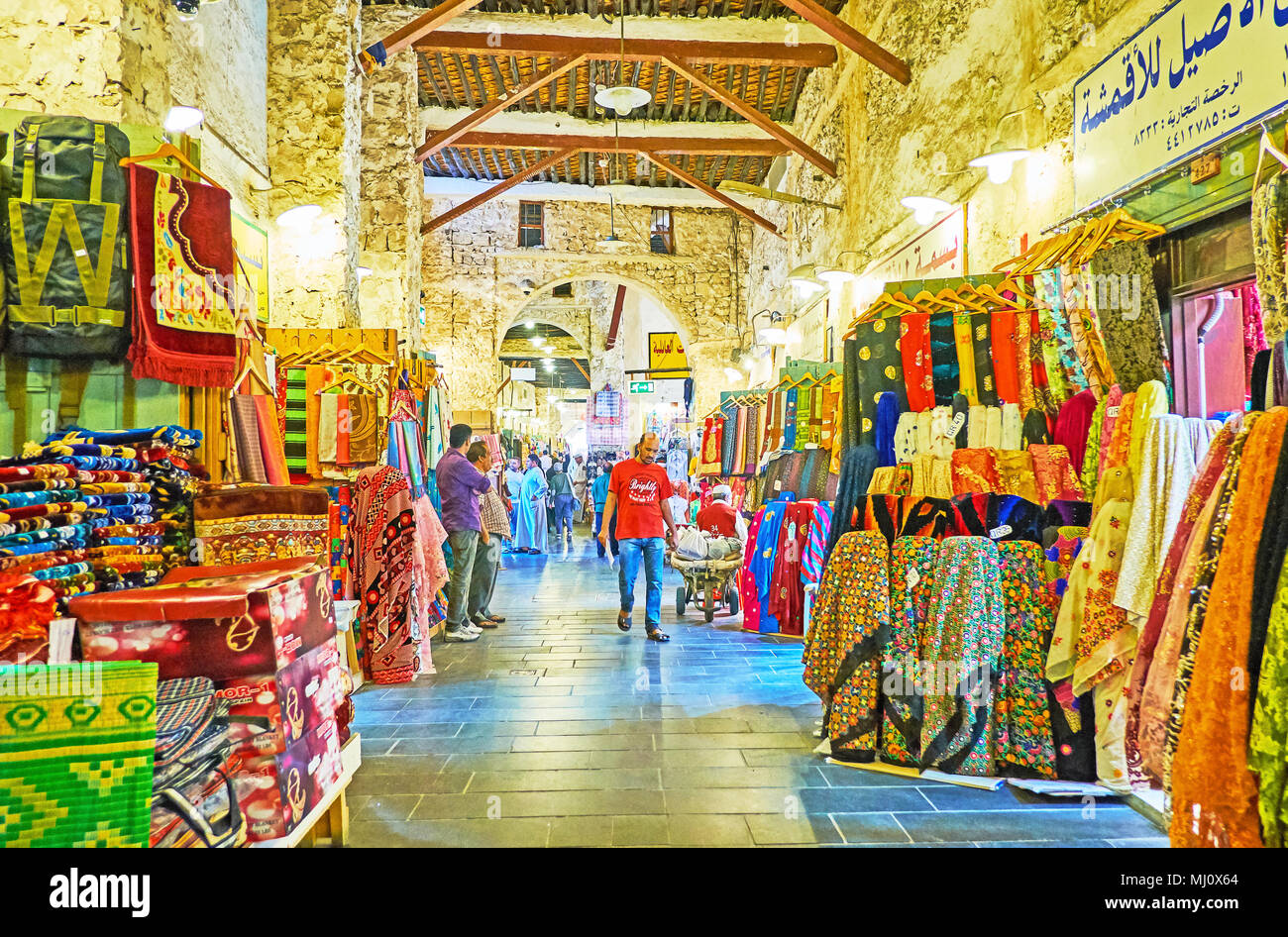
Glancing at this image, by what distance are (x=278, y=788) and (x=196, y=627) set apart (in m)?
0.39

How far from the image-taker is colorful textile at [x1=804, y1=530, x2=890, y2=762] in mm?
3143

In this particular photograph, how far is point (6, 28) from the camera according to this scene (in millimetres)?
2988

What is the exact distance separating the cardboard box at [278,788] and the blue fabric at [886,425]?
2.70 metres

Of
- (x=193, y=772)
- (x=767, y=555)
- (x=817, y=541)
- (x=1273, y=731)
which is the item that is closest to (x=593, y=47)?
(x=767, y=555)

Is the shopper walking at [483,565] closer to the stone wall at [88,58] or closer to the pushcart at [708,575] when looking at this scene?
the pushcart at [708,575]

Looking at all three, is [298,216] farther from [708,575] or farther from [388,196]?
[708,575]

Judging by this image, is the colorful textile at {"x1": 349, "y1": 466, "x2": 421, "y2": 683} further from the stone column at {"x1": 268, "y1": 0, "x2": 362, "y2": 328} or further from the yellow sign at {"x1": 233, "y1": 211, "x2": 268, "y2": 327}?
the stone column at {"x1": 268, "y1": 0, "x2": 362, "y2": 328}

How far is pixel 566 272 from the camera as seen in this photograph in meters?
14.6

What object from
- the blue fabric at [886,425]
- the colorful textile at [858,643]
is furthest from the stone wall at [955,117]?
the colorful textile at [858,643]

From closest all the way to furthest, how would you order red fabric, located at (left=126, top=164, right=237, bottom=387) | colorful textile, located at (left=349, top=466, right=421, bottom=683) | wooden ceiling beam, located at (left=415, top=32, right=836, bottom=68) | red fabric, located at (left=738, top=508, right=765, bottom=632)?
red fabric, located at (left=126, top=164, right=237, bottom=387)
colorful textile, located at (left=349, top=466, right=421, bottom=683)
red fabric, located at (left=738, top=508, right=765, bottom=632)
wooden ceiling beam, located at (left=415, top=32, right=836, bottom=68)

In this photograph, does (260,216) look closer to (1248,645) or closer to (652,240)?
(1248,645)

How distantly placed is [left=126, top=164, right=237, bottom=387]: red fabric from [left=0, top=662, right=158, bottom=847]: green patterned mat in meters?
1.20

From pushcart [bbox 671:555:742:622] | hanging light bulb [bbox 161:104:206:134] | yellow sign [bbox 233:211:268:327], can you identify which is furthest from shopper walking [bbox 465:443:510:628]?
hanging light bulb [bbox 161:104:206:134]
